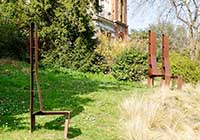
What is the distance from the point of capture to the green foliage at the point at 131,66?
2262 cm

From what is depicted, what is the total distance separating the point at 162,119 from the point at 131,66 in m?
14.6

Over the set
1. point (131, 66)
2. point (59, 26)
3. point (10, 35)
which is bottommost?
point (131, 66)

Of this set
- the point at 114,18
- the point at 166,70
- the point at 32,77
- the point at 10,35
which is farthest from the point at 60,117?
the point at 114,18

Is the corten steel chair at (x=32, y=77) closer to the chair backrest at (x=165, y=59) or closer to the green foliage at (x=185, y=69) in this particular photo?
the chair backrest at (x=165, y=59)

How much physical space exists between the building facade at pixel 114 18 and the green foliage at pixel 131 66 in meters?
11.4

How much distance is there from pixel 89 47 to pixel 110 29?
12.8m

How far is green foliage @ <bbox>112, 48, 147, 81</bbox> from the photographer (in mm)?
22625

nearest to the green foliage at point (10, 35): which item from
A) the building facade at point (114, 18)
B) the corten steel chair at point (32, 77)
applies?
the building facade at point (114, 18)

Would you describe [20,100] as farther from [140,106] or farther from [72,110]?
[140,106]

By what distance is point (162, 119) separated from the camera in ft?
27.0

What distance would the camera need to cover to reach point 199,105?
33.7ft

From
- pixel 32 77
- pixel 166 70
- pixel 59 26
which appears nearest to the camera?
pixel 32 77

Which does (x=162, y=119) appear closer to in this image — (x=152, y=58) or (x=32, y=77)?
(x=32, y=77)

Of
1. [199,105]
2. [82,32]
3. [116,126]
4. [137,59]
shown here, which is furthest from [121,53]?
[116,126]
